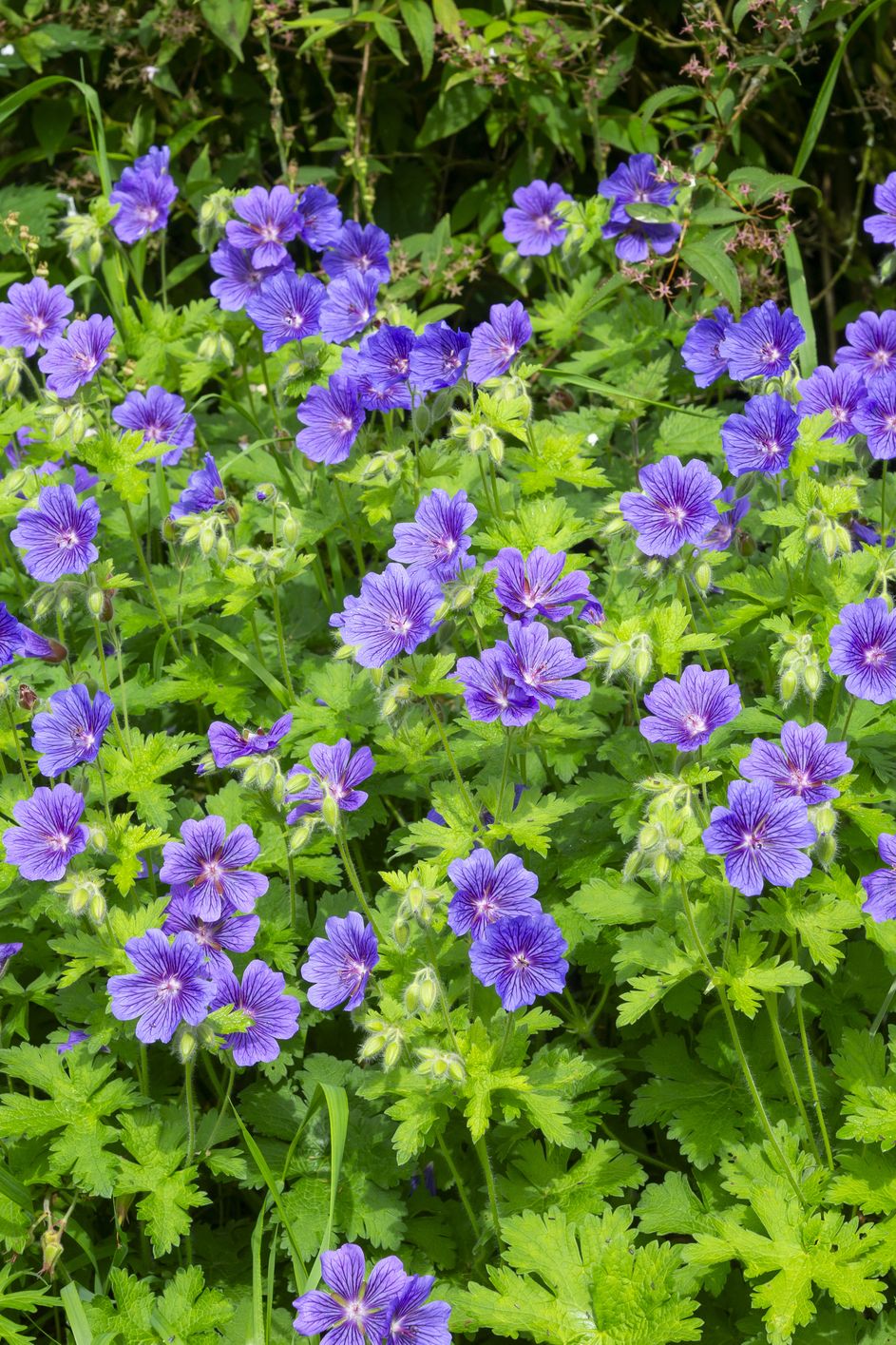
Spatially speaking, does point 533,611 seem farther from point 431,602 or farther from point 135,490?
point 135,490

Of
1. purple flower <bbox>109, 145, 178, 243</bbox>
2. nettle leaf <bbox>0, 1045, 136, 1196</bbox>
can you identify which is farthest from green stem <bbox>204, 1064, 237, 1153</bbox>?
purple flower <bbox>109, 145, 178, 243</bbox>

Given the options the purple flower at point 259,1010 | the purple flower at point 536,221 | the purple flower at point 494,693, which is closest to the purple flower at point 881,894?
the purple flower at point 494,693

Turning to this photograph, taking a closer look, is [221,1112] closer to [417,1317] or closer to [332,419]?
[417,1317]

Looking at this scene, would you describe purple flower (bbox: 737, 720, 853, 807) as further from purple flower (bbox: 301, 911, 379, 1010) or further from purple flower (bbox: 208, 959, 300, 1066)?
purple flower (bbox: 208, 959, 300, 1066)

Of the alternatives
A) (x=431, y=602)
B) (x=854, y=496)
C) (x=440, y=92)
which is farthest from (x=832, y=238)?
(x=431, y=602)

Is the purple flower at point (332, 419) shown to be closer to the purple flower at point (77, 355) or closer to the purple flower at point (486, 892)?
the purple flower at point (77, 355)

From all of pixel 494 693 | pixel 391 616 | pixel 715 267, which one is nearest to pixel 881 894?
pixel 494 693
